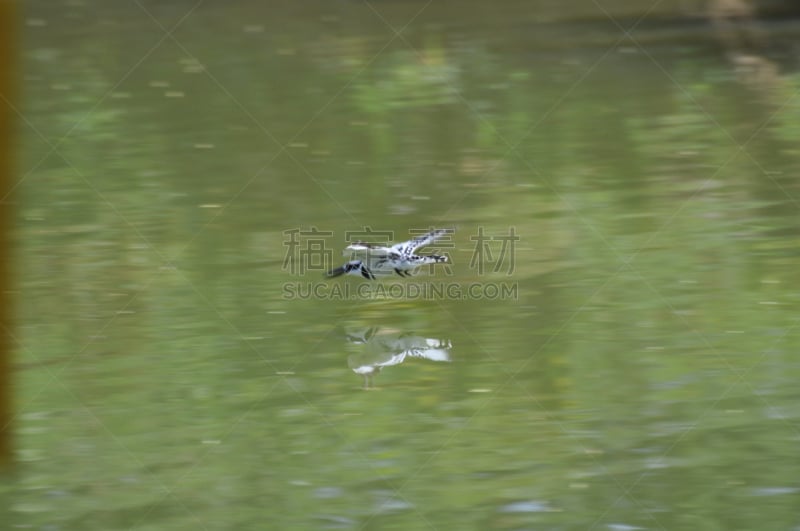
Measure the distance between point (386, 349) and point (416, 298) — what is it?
2.11 ft

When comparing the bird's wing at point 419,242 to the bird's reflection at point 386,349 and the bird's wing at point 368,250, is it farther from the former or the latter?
the bird's reflection at point 386,349

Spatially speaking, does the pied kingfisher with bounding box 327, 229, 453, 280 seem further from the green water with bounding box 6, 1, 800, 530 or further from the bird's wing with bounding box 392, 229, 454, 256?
the green water with bounding box 6, 1, 800, 530

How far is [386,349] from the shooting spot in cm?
599

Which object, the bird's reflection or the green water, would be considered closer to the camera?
the green water

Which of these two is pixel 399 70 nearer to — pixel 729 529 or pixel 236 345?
pixel 236 345

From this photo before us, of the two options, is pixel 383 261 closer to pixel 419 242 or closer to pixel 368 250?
pixel 368 250

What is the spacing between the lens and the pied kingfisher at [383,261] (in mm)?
6266

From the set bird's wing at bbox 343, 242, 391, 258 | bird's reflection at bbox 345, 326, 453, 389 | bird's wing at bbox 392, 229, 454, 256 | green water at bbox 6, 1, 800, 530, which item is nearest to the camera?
green water at bbox 6, 1, 800, 530

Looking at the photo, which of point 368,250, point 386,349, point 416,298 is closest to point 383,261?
point 368,250

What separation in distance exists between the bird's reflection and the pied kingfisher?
33cm

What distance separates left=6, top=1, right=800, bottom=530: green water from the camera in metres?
4.80

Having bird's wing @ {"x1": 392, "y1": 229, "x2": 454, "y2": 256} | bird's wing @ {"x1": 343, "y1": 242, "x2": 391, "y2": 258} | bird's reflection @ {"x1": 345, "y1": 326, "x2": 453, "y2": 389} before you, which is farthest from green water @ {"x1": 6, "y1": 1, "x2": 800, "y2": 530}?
bird's wing @ {"x1": 343, "y1": 242, "x2": 391, "y2": 258}

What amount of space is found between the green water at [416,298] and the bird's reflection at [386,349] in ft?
0.05

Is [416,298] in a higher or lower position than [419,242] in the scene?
lower
